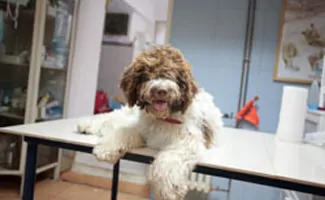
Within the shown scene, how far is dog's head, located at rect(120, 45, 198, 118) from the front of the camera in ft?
3.05

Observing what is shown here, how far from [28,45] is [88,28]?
61 cm

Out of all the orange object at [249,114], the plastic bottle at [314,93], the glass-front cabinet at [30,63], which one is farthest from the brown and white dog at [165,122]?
the glass-front cabinet at [30,63]

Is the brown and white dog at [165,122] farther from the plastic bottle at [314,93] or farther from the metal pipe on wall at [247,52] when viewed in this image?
the plastic bottle at [314,93]

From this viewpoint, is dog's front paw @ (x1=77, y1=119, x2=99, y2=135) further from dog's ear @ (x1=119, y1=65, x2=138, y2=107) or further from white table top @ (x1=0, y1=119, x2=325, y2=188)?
dog's ear @ (x1=119, y1=65, x2=138, y2=107)

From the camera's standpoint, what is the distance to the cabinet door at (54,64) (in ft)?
8.46

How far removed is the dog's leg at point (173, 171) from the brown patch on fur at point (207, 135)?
175 mm

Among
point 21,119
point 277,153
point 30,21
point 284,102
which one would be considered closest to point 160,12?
point 30,21

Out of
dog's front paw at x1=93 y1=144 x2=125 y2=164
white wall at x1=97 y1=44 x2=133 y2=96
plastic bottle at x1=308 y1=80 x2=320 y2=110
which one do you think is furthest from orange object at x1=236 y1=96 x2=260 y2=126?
white wall at x1=97 y1=44 x2=133 y2=96

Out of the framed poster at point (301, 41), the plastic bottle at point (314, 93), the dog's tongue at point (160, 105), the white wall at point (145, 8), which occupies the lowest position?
the dog's tongue at point (160, 105)

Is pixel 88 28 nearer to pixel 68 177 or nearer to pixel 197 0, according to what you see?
pixel 197 0

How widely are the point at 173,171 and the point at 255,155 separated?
46cm

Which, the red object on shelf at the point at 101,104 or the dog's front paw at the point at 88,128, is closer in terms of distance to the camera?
A: the dog's front paw at the point at 88,128

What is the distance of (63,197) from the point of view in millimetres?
2398

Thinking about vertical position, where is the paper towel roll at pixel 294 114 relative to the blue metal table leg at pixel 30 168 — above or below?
above
